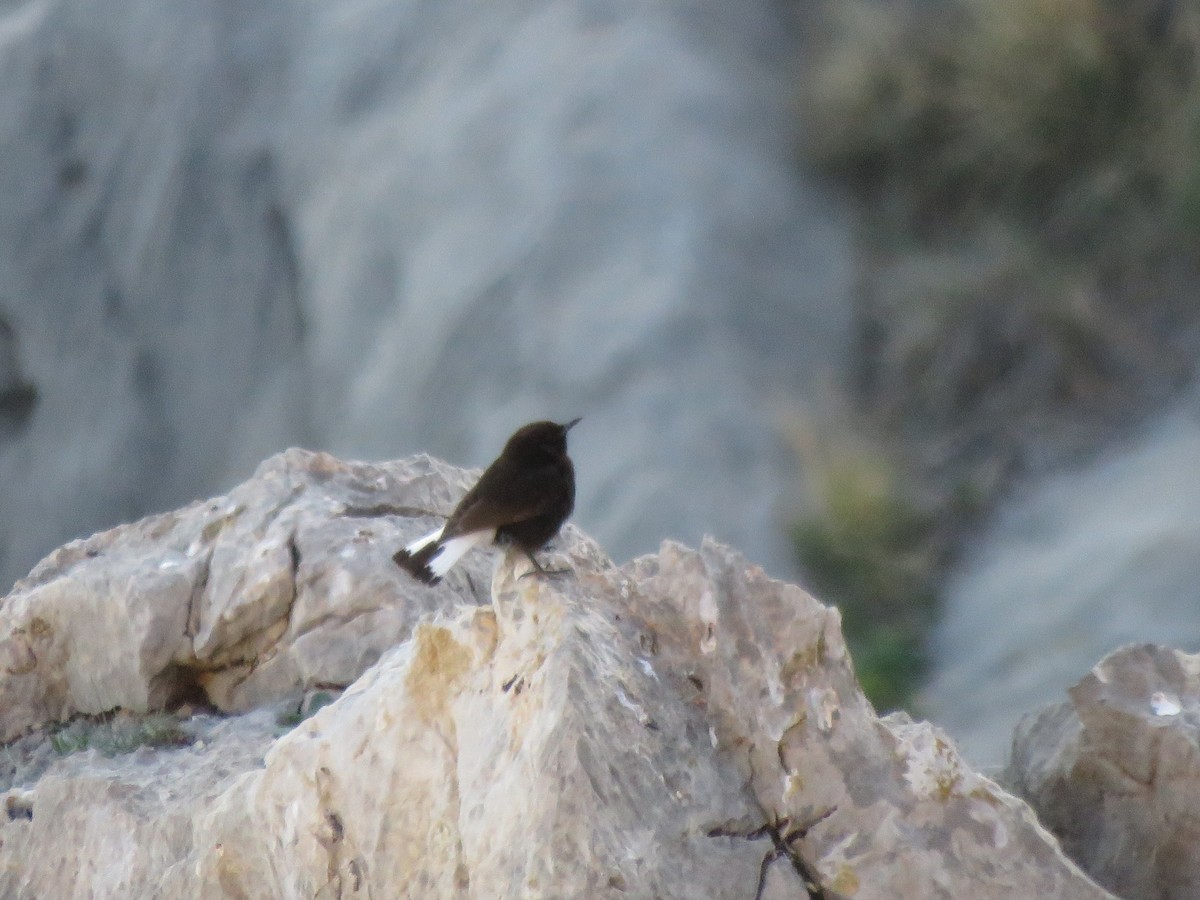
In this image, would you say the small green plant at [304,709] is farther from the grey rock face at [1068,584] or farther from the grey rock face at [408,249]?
the grey rock face at [408,249]

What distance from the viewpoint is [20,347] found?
1124 centimetres

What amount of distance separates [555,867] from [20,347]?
9467 mm

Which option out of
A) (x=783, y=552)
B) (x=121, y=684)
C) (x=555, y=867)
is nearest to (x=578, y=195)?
(x=783, y=552)

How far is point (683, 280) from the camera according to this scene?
8.56m

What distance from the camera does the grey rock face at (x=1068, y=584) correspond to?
6719 millimetres

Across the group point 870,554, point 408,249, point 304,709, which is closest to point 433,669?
point 304,709

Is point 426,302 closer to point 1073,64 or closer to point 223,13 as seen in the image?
point 223,13

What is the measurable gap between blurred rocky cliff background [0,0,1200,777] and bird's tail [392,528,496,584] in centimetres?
294

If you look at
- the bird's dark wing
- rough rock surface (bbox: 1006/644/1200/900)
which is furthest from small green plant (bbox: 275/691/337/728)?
rough rock surface (bbox: 1006/644/1200/900)

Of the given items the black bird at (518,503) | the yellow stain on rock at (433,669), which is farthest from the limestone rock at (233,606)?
the yellow stain on rock at (433,669)

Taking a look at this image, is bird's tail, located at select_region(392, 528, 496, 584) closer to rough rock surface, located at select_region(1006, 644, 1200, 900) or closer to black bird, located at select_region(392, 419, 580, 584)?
black bird, located at select_region(392, 419, 580, 584)

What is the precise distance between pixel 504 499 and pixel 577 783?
0.98 m

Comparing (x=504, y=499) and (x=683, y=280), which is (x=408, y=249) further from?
(x=504, y=499)

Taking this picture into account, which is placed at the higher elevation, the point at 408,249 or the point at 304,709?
Result: the point at 408,249
